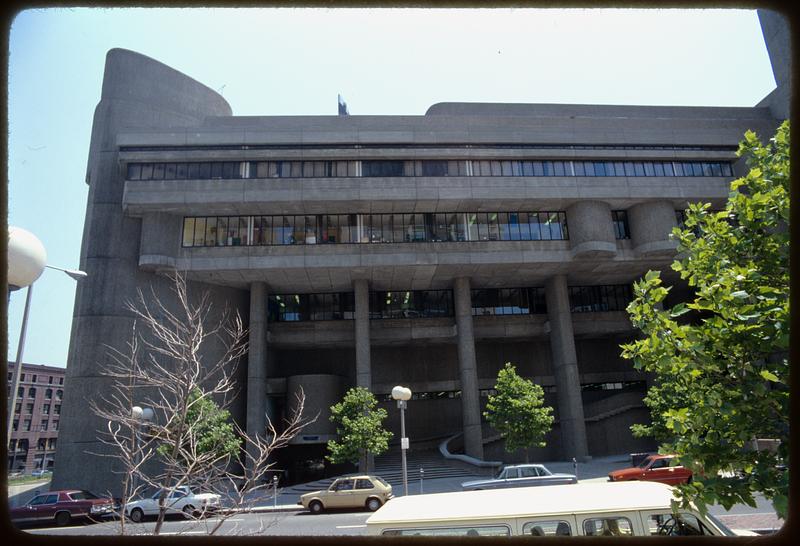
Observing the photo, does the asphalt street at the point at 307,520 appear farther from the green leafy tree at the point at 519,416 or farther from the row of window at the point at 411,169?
the row of window at the point at 411,169

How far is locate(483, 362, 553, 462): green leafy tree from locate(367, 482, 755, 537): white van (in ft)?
70.4

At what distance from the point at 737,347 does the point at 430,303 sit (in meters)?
37.5

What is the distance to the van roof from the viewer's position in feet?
20.7

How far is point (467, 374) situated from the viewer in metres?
36.0

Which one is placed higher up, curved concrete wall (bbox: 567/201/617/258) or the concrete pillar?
curved concrete wall (bbox: 567/201/617/258)

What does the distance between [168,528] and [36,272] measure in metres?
14.9

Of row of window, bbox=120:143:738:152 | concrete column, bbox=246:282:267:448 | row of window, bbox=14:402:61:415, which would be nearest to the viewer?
row of window, bbox=120:143:738:152

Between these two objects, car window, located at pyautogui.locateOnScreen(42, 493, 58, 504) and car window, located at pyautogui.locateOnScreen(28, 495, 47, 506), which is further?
car window, located at pyautogui.locateOnScreen(42, 493, 58, 504)

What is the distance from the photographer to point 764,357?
466cm

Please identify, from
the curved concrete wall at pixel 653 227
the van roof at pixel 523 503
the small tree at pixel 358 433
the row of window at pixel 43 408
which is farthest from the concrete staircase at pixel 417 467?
the row of window at pixel 43 408

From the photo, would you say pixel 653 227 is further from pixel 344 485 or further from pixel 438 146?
pixel 344 485

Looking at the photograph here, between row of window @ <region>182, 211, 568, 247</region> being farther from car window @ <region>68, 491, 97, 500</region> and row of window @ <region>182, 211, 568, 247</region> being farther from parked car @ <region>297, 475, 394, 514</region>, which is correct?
parked car @ <region>297, 475, 394, 514</region>

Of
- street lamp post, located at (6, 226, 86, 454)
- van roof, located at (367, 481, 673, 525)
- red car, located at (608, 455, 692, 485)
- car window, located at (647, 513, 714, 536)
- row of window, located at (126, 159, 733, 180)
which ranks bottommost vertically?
red car, located at (608, 455, 692, 485)

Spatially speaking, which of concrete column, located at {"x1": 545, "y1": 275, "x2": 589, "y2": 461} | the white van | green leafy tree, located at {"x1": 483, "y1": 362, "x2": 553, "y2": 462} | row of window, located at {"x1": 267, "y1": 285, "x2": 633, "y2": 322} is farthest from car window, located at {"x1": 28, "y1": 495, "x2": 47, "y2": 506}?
concrete column, located at {"x1": 545, "y1": 275, "x2": 589, "y2": 461}
